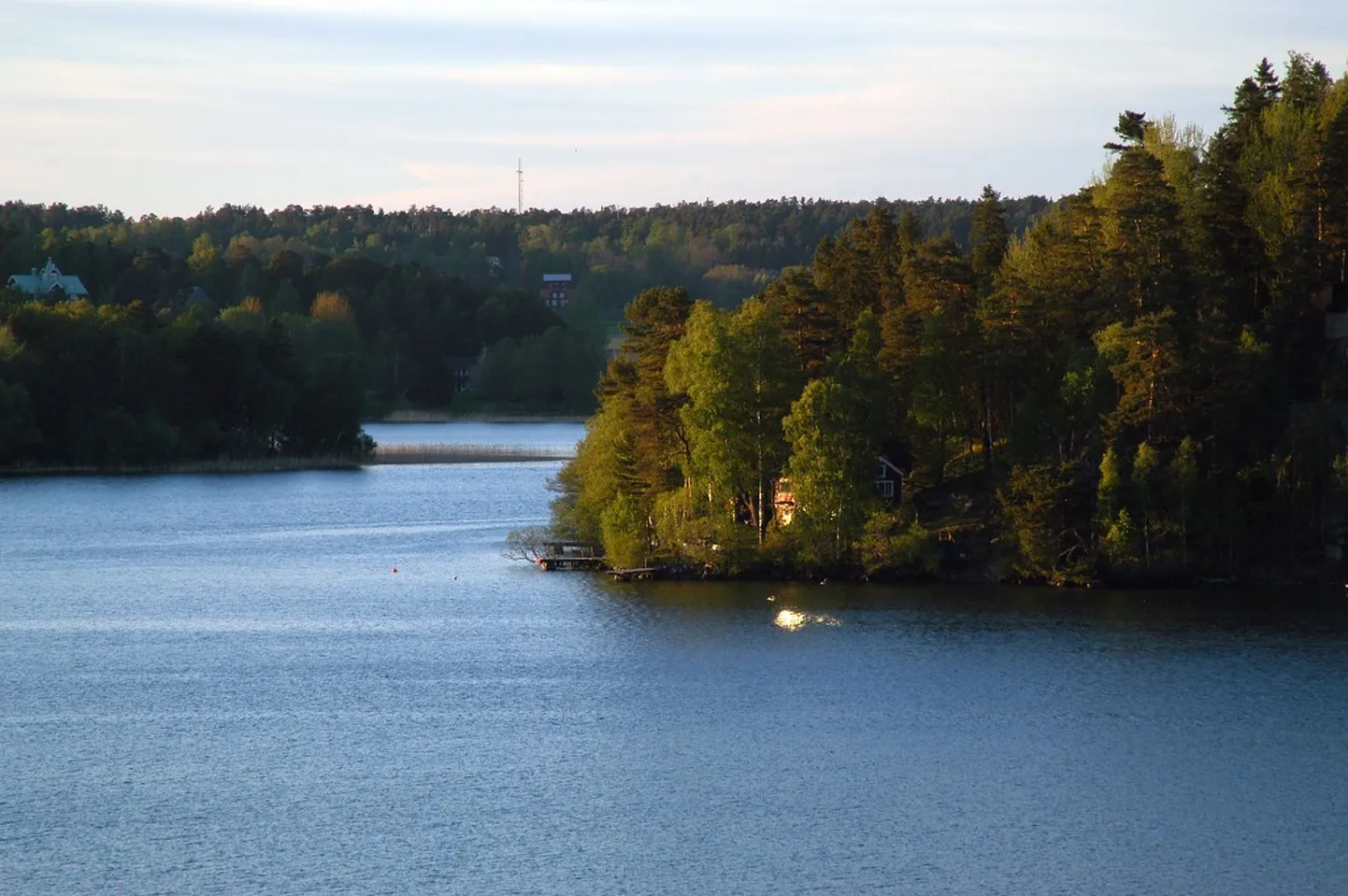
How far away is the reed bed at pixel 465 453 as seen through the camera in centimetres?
14300

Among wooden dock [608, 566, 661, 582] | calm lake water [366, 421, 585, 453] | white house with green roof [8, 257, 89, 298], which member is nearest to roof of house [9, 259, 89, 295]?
white house with green roof [8, 257, 89, 298]

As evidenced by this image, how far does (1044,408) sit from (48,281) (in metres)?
129

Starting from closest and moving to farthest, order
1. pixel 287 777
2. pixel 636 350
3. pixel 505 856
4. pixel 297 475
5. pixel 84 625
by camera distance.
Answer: pixel 505 856, pixel 287 777, pixel 84 625, pixel 636 350, pixel 297 475

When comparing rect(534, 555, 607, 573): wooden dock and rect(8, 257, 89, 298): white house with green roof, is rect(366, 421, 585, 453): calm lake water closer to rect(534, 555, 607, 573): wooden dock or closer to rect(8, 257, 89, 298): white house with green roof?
rect(8, 257, 89, 298): white house with green roof

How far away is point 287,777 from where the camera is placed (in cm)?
4091

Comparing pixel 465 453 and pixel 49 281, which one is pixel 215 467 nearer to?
pixel 465 453

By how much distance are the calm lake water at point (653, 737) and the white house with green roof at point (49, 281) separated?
105 m

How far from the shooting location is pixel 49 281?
176250 mm

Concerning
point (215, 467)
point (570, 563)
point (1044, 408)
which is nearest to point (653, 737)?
point (570, 563)

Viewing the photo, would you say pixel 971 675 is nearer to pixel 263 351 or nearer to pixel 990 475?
pixel 990 475

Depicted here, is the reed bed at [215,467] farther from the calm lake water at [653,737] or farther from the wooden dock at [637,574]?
the wooden dock at [637,574]

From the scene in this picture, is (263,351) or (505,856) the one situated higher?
(263,351)

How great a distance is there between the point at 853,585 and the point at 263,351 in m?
Answer: 83.5

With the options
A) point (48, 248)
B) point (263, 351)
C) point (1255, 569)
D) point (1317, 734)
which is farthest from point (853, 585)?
point (48, 248)
